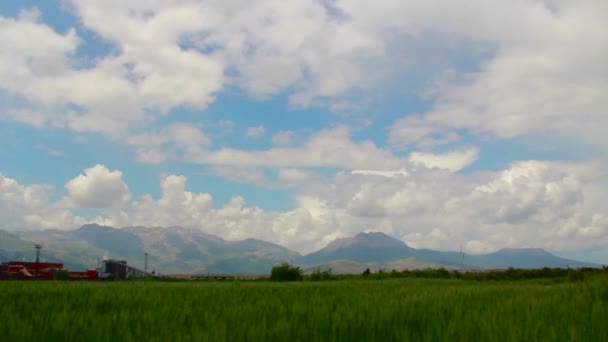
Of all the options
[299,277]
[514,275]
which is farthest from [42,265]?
[514,275]

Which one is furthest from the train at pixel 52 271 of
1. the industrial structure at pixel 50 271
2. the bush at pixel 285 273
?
the bush at pixel 285 273

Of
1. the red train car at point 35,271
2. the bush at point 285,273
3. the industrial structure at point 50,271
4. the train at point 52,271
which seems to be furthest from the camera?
the red train car at point 35,271

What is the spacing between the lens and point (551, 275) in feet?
205

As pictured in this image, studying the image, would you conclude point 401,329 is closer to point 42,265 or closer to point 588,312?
point 588,312

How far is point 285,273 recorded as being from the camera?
132 feet

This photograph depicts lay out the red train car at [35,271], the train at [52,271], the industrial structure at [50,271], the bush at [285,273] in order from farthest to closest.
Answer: the red train car at [35,271] → the industrial structure at [50,271] → the train at [52,271] → the bush at [285,273]

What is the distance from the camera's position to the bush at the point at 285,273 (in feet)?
131

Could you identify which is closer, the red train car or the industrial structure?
the industrial structure

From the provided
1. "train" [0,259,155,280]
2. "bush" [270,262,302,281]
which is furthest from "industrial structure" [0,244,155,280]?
"bush" [270,262,302,281]

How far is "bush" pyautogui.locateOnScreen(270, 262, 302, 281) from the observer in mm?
40062

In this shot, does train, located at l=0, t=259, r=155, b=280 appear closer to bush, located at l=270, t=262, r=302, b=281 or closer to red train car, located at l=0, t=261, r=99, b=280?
red train car, located at l=0, t=261, r=99, b=280

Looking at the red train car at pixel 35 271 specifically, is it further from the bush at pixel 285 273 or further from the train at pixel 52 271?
the bush at pixel 285 273

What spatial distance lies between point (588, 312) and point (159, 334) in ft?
11.8

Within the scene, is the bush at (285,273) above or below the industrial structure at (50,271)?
above
